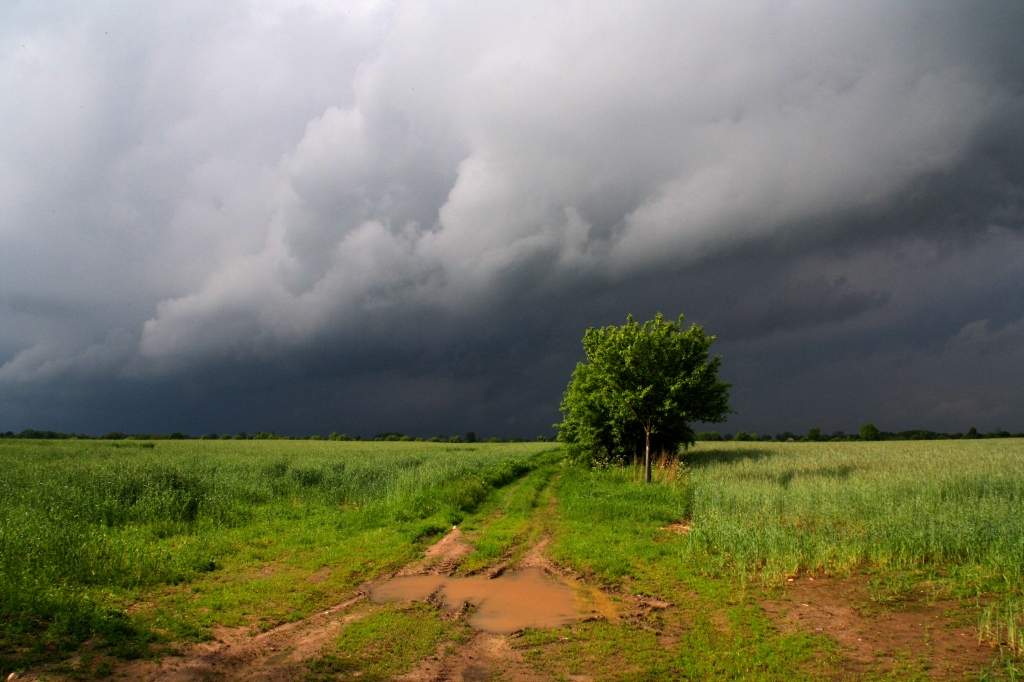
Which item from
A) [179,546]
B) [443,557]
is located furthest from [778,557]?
[179,546]

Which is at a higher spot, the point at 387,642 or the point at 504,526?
the point at 387,642

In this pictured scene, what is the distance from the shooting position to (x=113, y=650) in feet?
21.9

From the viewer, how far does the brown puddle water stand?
331 inches

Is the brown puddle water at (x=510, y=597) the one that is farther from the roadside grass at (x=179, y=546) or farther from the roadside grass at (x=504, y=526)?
the roadside grass at (x=179, y=546)

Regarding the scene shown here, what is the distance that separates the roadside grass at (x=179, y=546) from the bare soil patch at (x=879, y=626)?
762cm

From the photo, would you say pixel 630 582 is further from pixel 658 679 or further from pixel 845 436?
pixel 845 436

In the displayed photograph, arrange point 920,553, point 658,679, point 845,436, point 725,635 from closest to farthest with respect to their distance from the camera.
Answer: point 658,679, point 725,635, point 920,553, point 845,436

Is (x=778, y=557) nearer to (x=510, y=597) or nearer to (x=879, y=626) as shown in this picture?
(x=879, y=626)

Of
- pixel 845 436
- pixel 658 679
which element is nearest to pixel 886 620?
pixel 658 679

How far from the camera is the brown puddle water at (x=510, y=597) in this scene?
27.6ft

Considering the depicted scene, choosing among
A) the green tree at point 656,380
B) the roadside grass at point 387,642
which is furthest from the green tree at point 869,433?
the roadside grass at point 387,642

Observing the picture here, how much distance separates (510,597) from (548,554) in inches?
105

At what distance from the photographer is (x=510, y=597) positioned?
9531 millimetres

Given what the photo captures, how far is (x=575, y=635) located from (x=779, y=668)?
2.62m
